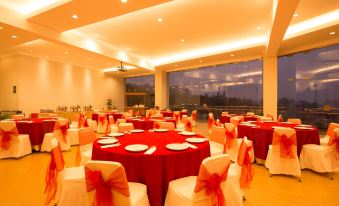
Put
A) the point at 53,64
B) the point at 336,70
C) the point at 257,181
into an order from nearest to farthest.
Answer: the point at 257,181 → the point at 336,70 → the point at 53,64

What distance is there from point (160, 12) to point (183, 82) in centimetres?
757

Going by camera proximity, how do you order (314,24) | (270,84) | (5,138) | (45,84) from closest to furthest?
(5,138)
(314,24)
(270,84)
(45,84)

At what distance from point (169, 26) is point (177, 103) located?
23.7 feet

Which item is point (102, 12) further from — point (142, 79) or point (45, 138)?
point (142, 79)

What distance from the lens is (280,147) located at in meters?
3.68

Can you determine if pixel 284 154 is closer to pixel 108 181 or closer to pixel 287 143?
pixel 287 143

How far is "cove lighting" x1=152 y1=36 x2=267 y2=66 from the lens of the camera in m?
7.68

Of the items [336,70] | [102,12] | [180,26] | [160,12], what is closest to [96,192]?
[102,12]

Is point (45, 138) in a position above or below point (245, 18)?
below

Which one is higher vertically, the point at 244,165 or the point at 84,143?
the point at 84,143

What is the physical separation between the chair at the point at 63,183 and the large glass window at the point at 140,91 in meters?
11.9

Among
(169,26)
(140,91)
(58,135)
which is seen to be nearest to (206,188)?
(58,135)

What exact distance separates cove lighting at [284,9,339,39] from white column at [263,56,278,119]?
6.18 feet

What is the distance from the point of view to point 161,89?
12.2 meters
